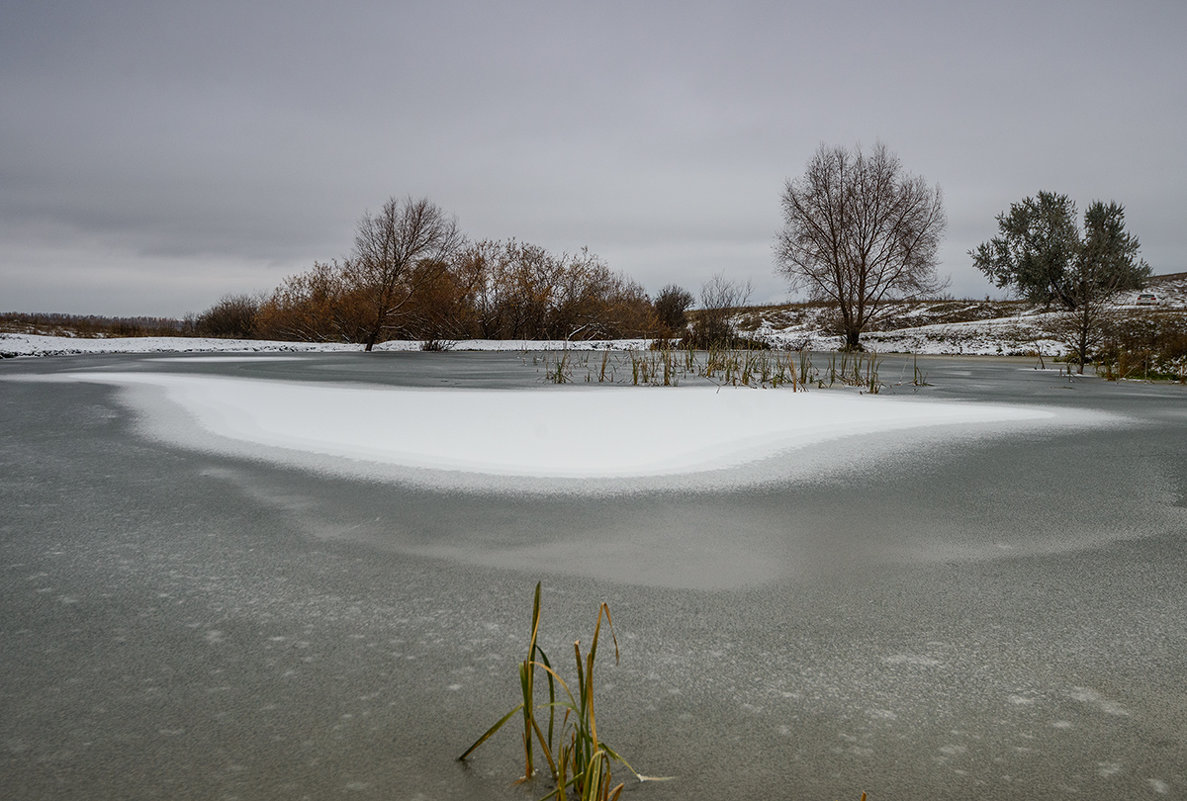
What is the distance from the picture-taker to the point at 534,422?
21.2 feet

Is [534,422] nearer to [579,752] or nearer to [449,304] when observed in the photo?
[579,752]

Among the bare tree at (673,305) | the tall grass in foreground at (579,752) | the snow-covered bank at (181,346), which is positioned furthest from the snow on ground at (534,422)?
the bare tree at (673,305)

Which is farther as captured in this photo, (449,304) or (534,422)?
(449,304)

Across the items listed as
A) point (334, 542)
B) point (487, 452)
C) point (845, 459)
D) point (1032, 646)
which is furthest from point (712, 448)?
point (1032, 646)

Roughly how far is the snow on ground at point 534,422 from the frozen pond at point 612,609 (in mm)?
87

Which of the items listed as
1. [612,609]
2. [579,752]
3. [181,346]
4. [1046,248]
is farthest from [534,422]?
[1046,248]

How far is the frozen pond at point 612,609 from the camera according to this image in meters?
1.63

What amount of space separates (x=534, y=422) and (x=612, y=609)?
406 centimetres

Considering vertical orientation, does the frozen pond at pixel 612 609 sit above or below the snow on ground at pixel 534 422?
below

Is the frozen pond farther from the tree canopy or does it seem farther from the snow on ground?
the tree canopy

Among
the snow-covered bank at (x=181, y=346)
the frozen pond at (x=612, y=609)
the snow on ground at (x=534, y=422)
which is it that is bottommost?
the frozen pond at (x=612, y=609)

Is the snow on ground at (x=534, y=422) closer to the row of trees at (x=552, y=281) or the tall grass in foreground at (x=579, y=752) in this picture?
the tall grass in foreground at (x=579, y=752)

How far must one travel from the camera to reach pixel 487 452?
511 cm

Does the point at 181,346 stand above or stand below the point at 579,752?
above
